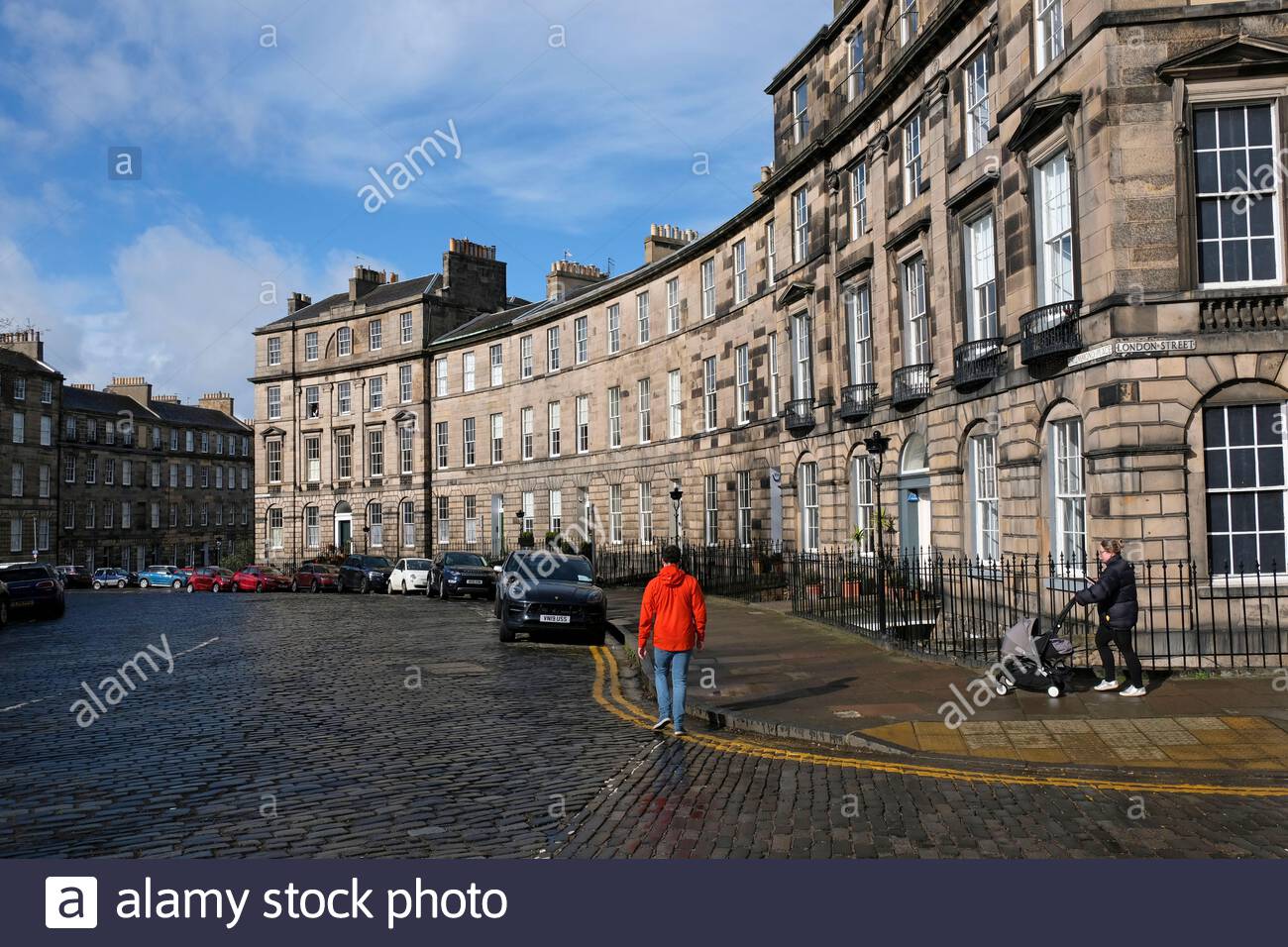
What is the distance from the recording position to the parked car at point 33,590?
2648 cm

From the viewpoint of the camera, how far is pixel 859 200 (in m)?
24.8

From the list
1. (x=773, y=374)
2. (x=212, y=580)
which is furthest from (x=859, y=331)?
(x=212, y=580)

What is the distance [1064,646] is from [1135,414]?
13.0ft

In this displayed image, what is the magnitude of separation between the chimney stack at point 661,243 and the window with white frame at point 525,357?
28.3 ft

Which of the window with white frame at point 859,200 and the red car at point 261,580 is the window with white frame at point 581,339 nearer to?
the red car at point 261,580

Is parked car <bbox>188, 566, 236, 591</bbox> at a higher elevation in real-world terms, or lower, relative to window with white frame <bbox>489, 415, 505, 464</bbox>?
lower

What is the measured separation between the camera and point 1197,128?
14.0 m

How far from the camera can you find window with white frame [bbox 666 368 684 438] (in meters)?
38.4

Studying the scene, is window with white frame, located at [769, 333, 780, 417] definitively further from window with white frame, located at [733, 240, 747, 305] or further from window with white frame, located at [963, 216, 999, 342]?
window with white frame, located at [963, 216, 999, 342]

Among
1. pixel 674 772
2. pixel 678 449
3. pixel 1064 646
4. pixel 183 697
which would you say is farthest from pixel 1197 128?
pixel 678 449

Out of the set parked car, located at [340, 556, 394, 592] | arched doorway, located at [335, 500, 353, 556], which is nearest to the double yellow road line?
parked car, located at [340, 556, 394, 592]

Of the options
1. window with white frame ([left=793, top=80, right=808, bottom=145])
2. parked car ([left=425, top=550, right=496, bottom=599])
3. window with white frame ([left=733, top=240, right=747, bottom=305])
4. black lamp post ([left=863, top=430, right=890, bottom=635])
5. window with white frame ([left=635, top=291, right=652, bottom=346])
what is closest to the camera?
black lamp post ([left=863, top=430, right=890, bottom=635])

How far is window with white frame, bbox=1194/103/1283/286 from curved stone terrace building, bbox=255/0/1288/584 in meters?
0.03
